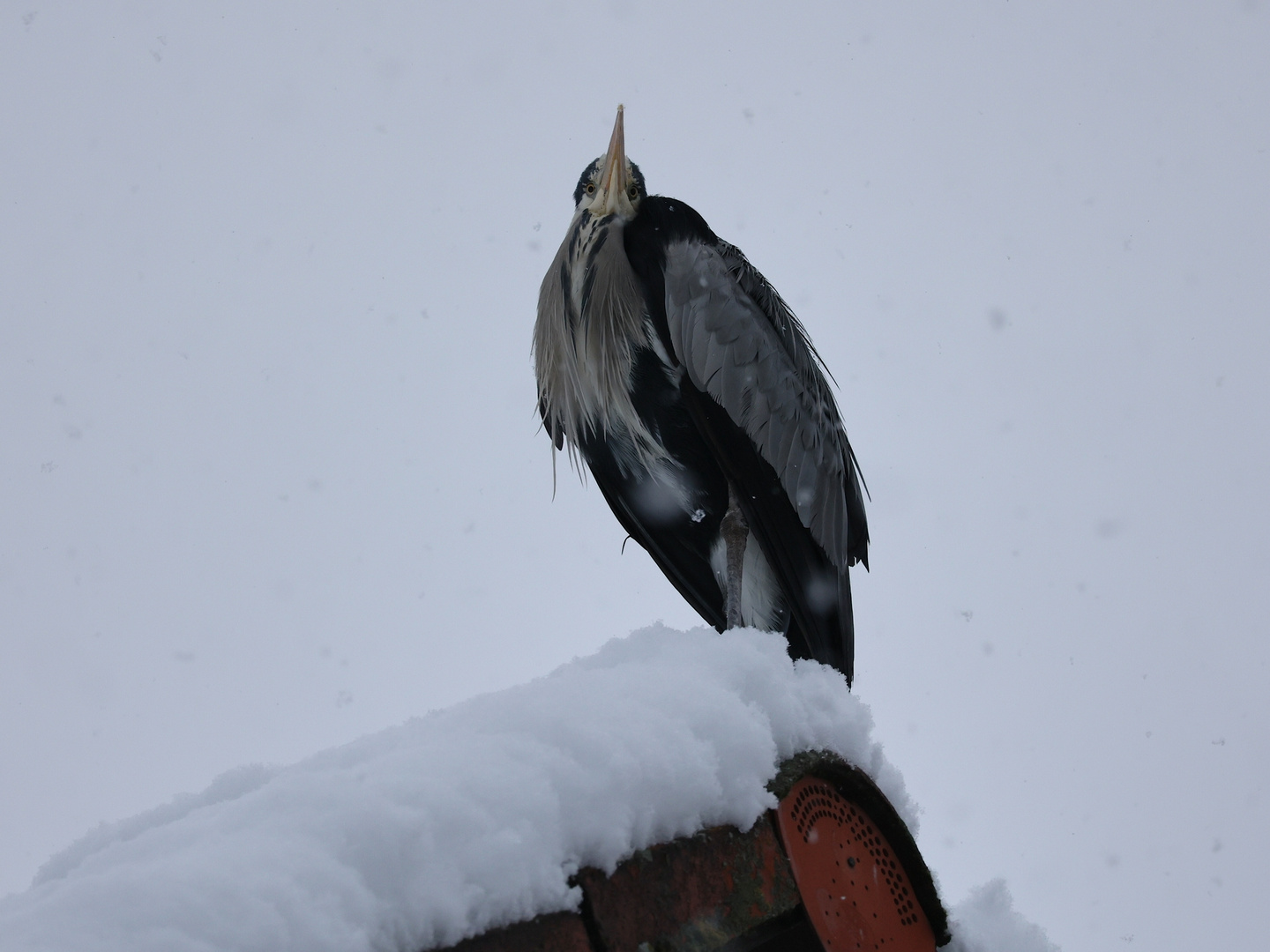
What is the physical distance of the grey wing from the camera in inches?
137

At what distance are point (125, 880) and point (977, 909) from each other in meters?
2.11

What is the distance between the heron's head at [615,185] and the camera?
3945 mm

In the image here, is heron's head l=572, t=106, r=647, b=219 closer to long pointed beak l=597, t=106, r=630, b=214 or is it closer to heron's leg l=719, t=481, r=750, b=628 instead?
long pointed beak l=597, t=106, r=630, b=214

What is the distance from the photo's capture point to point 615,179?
396 cm

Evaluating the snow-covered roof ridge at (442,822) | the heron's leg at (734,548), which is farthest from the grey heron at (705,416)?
the snow-covered roof ridge at (442,822)

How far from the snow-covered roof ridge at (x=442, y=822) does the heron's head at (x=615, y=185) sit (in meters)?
2.59

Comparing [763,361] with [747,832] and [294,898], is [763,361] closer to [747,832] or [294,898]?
[747,832]

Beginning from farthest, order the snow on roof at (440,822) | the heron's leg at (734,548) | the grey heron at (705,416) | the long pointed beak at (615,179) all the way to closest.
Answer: the long pointed beak at (615,179), the grey heron at (705,416), the heron's leg at (734,548), the snow on roof at (440,822)

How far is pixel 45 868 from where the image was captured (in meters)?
1.50

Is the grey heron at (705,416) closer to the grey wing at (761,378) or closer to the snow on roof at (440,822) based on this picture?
the grey wing at (761,378)

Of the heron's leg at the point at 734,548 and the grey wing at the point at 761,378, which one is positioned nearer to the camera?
the heron's leg at the point at 734,548

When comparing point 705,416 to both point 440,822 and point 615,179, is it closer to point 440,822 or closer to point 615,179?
point 615,179

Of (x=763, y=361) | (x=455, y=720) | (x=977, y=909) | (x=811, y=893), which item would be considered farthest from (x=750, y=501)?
(x=455, y=720)

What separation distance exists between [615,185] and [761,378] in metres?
1.14
